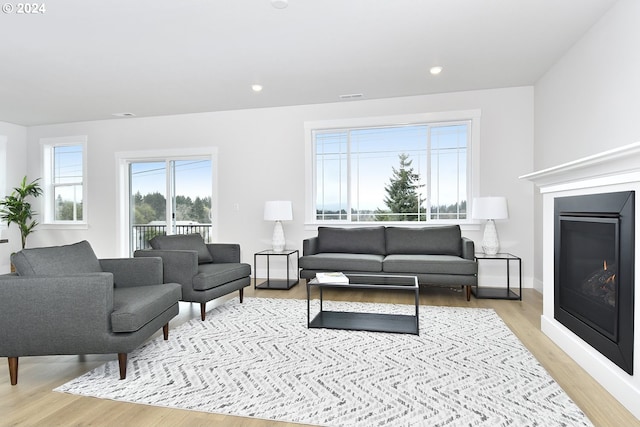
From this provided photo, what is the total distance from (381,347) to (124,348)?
1734 millimetres

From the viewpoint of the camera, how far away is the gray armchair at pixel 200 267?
11.3 feet

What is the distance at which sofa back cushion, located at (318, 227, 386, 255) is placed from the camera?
4.91 m

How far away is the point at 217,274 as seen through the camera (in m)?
3.59

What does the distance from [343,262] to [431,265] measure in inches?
40.5

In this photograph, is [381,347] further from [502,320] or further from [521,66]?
[521,66]

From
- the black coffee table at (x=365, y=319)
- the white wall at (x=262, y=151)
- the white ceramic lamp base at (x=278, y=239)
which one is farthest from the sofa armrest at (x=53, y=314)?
the white wall at (x=262, y=151)

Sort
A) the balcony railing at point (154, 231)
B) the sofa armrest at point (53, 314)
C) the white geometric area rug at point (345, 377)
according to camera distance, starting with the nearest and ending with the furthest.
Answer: the white geometric area rug at point (345, 377) < the sofa armrest at point (53, 314) < the balcony railing at point (154, 231)

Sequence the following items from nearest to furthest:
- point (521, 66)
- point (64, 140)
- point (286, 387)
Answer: point (286, 387), point (521, 66), point (64, 140)

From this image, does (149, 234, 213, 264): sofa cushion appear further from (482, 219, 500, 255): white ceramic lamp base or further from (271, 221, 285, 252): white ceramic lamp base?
(482, 219, 500, 255): white ceramic lamp base

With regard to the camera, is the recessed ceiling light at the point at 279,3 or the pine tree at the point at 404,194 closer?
the recessed ceiling light at the point at 279,3

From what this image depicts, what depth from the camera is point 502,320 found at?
11.1 ft

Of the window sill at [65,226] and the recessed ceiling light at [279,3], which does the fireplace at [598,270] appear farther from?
the window sill at [65,226]

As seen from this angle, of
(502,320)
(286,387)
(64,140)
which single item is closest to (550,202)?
(502,320)

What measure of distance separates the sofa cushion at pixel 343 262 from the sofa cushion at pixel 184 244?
118cm
